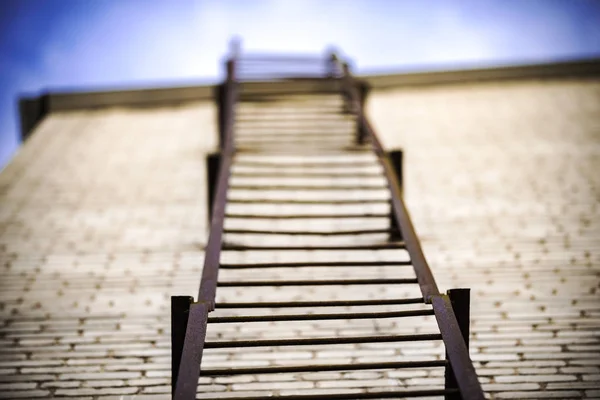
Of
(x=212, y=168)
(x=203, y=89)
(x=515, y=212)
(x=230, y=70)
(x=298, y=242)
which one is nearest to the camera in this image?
(x=212, y=168)

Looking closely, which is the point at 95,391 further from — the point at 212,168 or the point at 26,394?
the point at 212,168

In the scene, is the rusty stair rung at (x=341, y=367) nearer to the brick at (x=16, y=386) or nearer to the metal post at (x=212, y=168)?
the brick at (x=16, y=386)

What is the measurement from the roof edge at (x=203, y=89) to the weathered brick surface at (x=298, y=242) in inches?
13.5

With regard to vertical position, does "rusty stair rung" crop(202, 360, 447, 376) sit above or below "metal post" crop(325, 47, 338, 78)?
below

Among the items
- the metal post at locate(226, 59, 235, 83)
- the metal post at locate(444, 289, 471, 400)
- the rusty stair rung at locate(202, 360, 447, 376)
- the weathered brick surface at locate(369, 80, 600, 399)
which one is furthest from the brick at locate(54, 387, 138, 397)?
the metal post at locate(226, 59, 235, 83)

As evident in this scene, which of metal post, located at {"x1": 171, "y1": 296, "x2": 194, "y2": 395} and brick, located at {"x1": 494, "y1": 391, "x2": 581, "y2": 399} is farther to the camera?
brick, located at {"x1": 494, "y1": 391, "x2": 581, "y2": 399}

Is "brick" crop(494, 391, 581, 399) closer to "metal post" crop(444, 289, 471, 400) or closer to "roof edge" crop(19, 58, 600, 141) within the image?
"metal post" crop(444, 289, 471, 400)

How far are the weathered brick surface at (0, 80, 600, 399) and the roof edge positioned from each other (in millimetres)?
344

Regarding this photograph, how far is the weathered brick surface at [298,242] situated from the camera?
120 inches

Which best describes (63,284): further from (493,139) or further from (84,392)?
(493,139)

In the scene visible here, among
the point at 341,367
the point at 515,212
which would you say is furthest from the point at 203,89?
the point at 341,367

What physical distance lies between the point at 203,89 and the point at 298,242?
13.7 ft

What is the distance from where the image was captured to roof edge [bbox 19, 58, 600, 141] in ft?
24.2

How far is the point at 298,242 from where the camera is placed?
4.39m
